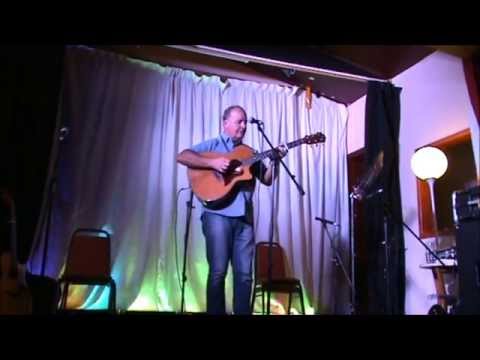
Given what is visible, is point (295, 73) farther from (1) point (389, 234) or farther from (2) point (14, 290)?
(2) point (14, 290)

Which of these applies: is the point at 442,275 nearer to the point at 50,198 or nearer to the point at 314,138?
the point at 314,138

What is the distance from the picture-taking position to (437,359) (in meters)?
1.31

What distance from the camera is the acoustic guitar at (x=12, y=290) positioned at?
1.99 meters

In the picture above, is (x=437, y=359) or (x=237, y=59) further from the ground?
(x=237, y=59)

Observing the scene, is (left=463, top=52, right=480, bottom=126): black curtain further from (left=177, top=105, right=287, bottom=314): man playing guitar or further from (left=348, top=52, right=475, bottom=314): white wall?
(left=177, top=105, right=287, bottom=314): man playing guitar

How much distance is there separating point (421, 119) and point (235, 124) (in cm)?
142

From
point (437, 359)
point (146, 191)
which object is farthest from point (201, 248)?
point (437, 359)

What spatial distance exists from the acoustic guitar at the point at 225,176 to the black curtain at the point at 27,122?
2.74ft

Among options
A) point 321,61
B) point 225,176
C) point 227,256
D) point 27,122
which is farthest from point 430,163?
point 27,122

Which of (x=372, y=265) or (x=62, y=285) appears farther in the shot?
(x=372, y=265)

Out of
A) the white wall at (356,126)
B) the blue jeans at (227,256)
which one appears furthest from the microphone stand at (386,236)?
the blue jeans at (227,256)

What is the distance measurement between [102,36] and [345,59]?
6.19ft

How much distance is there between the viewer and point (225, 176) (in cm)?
254

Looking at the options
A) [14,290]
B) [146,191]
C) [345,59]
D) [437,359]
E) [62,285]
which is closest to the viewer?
[437,359]
